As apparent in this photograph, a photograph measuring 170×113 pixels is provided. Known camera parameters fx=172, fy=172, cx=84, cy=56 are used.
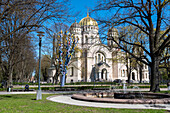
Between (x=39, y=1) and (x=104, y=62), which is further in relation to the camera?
(x=104, y=62)

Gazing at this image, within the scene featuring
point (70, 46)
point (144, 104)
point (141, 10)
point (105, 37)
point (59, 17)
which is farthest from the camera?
point (70, 46)

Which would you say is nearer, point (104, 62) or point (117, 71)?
point (104, 62)

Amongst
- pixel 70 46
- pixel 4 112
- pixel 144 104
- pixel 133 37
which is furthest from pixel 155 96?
pixel 133 37

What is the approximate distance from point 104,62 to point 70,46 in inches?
1334

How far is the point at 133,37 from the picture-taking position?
107ft

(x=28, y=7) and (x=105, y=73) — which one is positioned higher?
(x=28, y=7)

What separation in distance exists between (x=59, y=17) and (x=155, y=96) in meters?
9.79

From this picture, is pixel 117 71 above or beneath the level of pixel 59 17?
beneath

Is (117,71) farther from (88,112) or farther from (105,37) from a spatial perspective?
(88,112)

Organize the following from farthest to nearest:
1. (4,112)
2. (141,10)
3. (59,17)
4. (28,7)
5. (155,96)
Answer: (141,10) → (155,96) → (59,17) → (28,7) → (4,112)

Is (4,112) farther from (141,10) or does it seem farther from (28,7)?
(141,10)

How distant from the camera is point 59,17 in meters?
12.4

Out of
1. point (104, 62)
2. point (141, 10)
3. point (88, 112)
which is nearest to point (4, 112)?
point (88, 112)

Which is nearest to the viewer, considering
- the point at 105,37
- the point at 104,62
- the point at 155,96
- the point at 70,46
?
the point at 155,96
